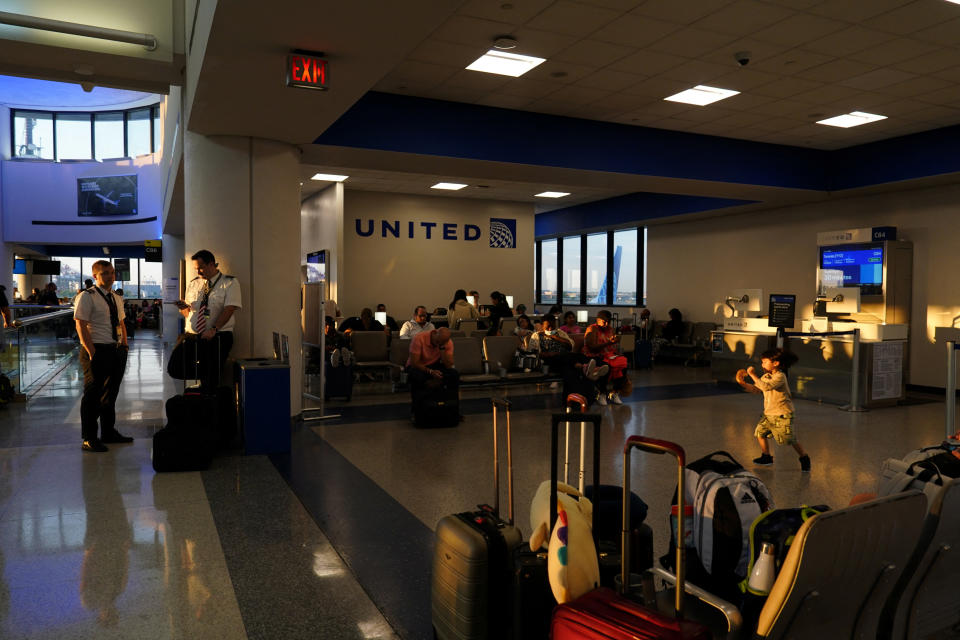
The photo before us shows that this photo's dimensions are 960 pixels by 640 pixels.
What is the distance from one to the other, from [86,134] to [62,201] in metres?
3.19

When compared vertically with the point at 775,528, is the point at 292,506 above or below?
below

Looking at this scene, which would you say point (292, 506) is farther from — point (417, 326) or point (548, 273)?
point (548, 273)

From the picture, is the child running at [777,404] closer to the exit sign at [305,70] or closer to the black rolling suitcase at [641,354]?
the exit sign at [305,70]

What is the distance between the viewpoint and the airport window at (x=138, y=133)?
2589cm

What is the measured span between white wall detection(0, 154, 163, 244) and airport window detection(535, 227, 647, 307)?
45.8 feet

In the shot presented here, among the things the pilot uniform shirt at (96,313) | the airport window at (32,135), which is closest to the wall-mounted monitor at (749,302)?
the pilot uniform shirt at (96,313)

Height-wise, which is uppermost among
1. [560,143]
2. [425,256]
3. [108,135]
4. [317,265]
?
[108,135]

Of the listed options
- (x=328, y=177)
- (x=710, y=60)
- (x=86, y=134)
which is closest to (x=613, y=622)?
(x=710, y=60)

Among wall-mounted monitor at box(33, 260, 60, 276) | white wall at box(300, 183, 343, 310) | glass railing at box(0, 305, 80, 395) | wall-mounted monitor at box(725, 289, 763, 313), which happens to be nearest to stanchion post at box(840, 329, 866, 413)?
wall-mounted monitor at box(725, 289, 763, 313)

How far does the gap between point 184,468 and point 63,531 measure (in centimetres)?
145

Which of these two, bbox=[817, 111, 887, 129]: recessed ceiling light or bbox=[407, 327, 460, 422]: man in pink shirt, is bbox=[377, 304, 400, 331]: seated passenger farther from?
bbox=[817, 111, 887, 129]: recessed ceiling light

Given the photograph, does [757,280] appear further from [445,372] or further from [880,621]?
[880,621]

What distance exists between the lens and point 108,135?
2606 centimetres

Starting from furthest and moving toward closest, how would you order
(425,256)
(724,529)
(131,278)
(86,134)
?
(131,278)
(86,134)
(425,256)
(724,529)
